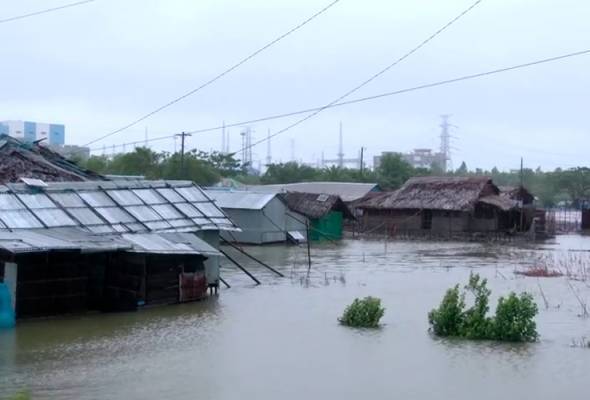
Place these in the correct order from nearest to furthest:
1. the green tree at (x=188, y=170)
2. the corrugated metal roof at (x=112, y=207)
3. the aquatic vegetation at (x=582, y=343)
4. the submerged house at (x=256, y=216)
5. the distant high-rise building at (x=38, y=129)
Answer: the aquatic vegetation at (x=582, y=343)
the corrugated metal roof at (x=112, y=207)
the submerged house at (x=256, y=216)
the distant high-rise building at (x=38, y=129)
the green tree at (x=188, y=170)

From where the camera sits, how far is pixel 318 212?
125 ft

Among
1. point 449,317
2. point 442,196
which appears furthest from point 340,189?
point 449,317

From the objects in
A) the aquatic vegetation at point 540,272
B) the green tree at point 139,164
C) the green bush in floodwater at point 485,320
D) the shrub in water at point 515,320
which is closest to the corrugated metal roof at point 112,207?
the green bush in floodwater at point 485,320

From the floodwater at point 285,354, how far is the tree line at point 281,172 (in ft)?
121

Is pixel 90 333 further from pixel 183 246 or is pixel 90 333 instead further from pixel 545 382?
pixel 545 382

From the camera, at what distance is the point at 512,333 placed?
13.1 meters

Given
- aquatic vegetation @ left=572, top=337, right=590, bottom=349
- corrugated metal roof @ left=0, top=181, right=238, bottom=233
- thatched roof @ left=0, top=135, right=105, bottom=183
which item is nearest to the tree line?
thatched roof @ left=0, top=135, right=105, bottom=183

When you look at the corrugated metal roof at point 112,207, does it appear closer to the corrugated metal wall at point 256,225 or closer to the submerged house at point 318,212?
the corrugated metal wall at point 256,225

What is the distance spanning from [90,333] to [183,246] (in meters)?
3.27

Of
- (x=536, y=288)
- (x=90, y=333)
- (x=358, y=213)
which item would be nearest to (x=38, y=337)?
(x=90, y=333)

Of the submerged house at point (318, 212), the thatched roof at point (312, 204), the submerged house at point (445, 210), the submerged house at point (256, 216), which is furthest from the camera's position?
the submerged house at point (445, 210)

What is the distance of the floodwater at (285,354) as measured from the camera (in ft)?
33.6

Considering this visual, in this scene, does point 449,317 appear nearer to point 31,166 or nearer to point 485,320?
point 485,320

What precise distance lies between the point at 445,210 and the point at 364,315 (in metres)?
26.8
